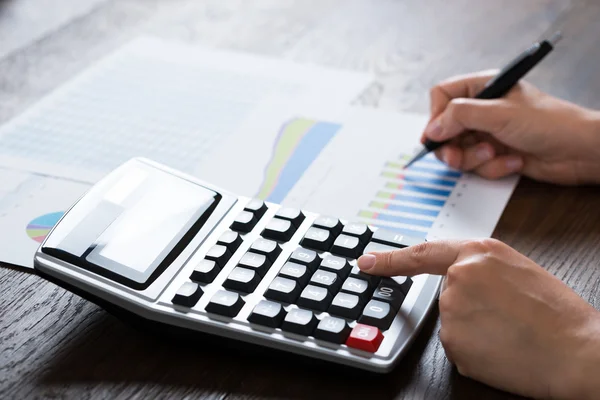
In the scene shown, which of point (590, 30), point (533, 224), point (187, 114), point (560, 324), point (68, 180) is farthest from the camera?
point (590, 30)

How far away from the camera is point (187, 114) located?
3.23 feet

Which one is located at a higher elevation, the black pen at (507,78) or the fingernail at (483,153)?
the black pen at (507,78)

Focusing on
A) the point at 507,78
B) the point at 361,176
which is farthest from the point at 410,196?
the point at 507,78

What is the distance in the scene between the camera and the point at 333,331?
1.89 ft

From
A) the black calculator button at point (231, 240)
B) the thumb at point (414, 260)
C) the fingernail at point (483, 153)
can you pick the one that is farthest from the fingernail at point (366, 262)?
the fingernail at point (483, 153)

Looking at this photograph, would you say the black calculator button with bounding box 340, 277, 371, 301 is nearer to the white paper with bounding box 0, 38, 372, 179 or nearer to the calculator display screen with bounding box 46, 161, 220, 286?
the calculator display screen with bounding box 46, 161, 220, 286

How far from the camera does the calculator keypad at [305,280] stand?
59 cm

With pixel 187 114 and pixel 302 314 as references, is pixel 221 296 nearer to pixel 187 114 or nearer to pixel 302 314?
pixel 302 314

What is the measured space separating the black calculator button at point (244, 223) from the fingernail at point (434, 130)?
0.86 ft

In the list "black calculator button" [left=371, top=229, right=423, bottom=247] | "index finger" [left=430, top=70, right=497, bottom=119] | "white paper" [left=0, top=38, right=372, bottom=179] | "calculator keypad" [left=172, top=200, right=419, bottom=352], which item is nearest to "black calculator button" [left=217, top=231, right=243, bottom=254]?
"calculator keypad" [left=172, top=200, right=419, bottom=352]

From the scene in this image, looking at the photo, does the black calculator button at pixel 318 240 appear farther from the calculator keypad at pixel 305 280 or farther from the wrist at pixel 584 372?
the wrist at pixel 584 372

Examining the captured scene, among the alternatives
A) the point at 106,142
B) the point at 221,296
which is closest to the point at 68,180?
the point at 106,142

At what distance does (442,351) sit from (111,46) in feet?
2.32

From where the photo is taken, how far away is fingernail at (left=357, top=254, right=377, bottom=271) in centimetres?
63
